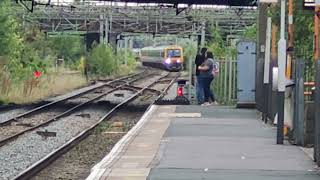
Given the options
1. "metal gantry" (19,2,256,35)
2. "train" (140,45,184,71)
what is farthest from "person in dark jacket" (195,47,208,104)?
"train" (140,45,184,71)

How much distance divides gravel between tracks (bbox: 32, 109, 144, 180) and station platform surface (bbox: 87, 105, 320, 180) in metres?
0.74

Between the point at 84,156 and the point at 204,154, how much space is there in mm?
4179

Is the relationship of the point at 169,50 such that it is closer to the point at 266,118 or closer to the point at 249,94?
the point at 249,94

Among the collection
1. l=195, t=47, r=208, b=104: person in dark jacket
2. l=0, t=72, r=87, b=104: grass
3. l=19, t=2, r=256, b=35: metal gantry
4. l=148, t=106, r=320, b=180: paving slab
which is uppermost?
l=19, t=2, r=256, b=35: metal gantry

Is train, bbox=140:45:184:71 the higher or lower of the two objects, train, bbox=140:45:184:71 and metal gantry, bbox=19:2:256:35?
the lower

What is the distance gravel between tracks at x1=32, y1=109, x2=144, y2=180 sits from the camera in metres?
14.5

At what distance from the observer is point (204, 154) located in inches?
546

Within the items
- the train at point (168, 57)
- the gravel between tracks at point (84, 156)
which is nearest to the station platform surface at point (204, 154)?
the gravel between tracks at point (84, 156)

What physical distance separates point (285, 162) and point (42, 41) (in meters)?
55.8

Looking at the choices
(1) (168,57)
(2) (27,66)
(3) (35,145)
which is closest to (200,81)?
(3) (35,145)

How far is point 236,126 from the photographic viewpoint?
786 inches

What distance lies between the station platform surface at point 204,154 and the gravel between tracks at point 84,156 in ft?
2.43

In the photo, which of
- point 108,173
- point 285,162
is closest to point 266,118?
point 285,162

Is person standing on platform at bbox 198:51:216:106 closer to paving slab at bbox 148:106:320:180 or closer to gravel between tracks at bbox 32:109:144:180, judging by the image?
gravel between tracks at bbox 32:109:144:180
